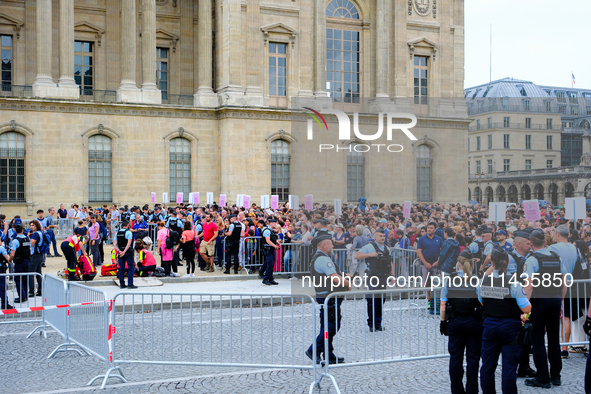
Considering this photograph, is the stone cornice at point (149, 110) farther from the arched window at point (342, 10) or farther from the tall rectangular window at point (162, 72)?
the arched window at point (342, 10)

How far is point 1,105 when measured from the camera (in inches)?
1257

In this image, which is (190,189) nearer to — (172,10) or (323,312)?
(172,10)

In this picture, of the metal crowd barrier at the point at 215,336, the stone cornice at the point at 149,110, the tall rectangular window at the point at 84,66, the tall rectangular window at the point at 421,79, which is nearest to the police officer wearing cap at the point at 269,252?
the metal crowd barrier at the point at 215,336

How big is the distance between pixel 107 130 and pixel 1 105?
5.27 meters

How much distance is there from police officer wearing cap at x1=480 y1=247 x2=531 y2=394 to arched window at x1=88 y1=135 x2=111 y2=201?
3013 centimetres

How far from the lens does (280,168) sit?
37.8 meters

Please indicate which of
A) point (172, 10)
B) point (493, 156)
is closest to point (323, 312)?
point (172, 10)

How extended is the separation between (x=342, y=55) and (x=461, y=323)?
3475cm

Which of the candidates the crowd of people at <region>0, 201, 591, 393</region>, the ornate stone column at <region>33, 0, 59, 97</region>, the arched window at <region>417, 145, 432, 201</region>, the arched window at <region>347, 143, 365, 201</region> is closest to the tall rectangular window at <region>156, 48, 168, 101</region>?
the ornate stone column at <region>33, 0, 59, 97</region>

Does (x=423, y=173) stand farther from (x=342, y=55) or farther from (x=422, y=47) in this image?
(x=422, y=47)

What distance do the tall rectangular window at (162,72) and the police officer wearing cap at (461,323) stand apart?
33.2 m

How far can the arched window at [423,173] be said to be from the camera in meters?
33.8

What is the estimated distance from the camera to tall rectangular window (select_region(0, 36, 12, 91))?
34.5m

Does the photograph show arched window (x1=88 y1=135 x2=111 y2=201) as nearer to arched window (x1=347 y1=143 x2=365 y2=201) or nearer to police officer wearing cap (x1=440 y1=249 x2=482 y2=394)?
arched window (x1=347 y1=143 x2=365 y2=201)
